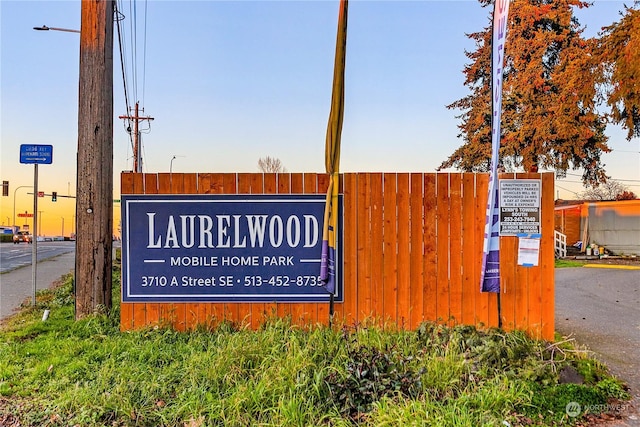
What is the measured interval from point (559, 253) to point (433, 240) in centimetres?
1636

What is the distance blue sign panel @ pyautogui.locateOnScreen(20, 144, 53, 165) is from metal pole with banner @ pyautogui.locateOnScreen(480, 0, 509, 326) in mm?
6438

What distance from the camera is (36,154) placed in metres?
6.75

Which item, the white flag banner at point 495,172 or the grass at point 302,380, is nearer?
the grass at point 302,380

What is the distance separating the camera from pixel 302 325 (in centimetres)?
464

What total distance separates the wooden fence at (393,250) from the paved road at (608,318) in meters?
1.21

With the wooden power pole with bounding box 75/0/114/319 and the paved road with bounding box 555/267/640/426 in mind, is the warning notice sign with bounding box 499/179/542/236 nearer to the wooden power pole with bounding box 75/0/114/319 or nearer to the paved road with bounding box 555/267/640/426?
the paved road with bounding box 555/267/640/426

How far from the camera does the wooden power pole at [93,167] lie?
5.19m

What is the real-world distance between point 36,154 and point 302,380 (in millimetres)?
5957

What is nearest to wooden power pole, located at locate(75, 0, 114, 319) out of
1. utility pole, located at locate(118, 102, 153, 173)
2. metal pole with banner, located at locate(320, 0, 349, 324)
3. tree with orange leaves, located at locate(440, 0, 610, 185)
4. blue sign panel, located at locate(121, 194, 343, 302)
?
blue sign panel, located at locate(121, 194, 343, 302)

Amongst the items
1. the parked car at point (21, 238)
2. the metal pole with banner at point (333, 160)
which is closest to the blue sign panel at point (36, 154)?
the metal pole with banner at point (333, 160)

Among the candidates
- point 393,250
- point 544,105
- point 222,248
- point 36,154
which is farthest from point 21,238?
point 393,250

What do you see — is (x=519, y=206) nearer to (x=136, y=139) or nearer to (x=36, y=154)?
(x=36, y=154)

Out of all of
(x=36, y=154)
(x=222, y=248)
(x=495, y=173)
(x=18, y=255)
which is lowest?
(x=18, y=255)

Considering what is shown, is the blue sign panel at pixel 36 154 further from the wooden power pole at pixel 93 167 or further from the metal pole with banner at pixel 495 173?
the metal pole with banner at pixel 495 173
